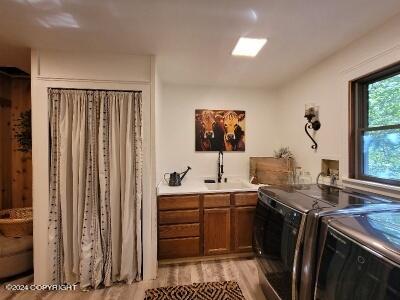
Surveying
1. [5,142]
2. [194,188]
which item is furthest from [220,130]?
[5,142]

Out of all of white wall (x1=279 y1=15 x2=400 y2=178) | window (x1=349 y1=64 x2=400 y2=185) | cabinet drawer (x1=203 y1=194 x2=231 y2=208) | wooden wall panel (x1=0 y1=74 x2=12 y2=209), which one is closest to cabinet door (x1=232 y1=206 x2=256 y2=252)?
cabinet drawer (x1=203 y1=194 x2=231 y2=208)

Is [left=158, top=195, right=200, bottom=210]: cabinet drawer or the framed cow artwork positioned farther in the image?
the framed cow artwork

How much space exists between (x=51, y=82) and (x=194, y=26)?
4.66 ft

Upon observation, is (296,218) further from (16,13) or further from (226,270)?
(16,13)

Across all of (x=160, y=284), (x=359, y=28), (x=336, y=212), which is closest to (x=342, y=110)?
(x=359, y=28)

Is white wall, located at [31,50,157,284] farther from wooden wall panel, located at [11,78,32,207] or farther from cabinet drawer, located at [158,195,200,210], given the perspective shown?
wooden wall panel, located at [11,78,32,207]

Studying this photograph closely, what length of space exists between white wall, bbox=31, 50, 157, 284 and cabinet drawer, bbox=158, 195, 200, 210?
0.56m

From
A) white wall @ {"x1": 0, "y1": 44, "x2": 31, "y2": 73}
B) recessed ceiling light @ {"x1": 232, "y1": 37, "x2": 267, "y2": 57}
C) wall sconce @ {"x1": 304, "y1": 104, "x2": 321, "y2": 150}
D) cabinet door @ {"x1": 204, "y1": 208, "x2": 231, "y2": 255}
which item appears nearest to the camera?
recessed ceiling light @ {"x1": 232, "y1": 37, "x2": 267, "y2": 57}

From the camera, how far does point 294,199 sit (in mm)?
Answer: 1604

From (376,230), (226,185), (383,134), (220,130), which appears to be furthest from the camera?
(220,130)

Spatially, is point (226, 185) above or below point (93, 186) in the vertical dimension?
below

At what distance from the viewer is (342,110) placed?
2.12 m

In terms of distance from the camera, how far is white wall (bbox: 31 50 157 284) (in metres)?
2.11

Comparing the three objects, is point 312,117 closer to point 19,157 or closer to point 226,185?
point 226,185
